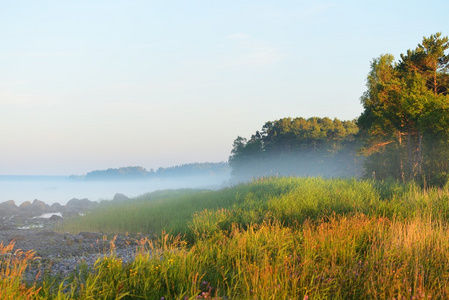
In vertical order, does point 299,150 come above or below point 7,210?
above

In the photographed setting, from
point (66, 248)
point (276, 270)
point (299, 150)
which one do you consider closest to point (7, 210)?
point (66, 248)

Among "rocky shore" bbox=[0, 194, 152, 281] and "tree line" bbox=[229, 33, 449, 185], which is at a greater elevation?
"tree line" bbox=[229, 33, 449, 185]

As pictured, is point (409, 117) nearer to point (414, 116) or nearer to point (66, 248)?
point (414, 116)

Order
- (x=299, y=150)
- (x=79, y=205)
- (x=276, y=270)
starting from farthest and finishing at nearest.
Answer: (x=299, y=150), (x=79, y=205), (x=276, y=270)

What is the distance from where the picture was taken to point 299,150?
74.1 metres

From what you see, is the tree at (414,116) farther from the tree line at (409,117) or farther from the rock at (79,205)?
the rock at (79,205)

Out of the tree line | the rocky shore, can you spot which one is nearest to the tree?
the tree line

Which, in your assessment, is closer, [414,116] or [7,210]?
[414,116]

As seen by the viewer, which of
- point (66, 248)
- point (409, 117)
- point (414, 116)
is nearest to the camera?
point (66, 248)

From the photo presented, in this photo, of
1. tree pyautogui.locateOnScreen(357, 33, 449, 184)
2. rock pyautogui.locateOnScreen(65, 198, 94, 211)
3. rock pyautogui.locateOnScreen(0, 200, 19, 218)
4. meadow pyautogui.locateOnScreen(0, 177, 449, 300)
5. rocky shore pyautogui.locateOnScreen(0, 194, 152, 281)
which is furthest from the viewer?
rock pyautogui.locateOnScreen(65, 198, 94, 211)

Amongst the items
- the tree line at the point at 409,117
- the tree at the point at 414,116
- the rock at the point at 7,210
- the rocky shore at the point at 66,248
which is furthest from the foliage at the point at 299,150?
the rocky shore at the point at 66,248

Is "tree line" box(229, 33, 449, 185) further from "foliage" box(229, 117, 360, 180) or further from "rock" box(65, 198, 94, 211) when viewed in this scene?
"foliage" box(229, 117, 360, 180)

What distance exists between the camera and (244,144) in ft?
282

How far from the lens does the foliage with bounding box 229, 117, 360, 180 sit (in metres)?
68.6
